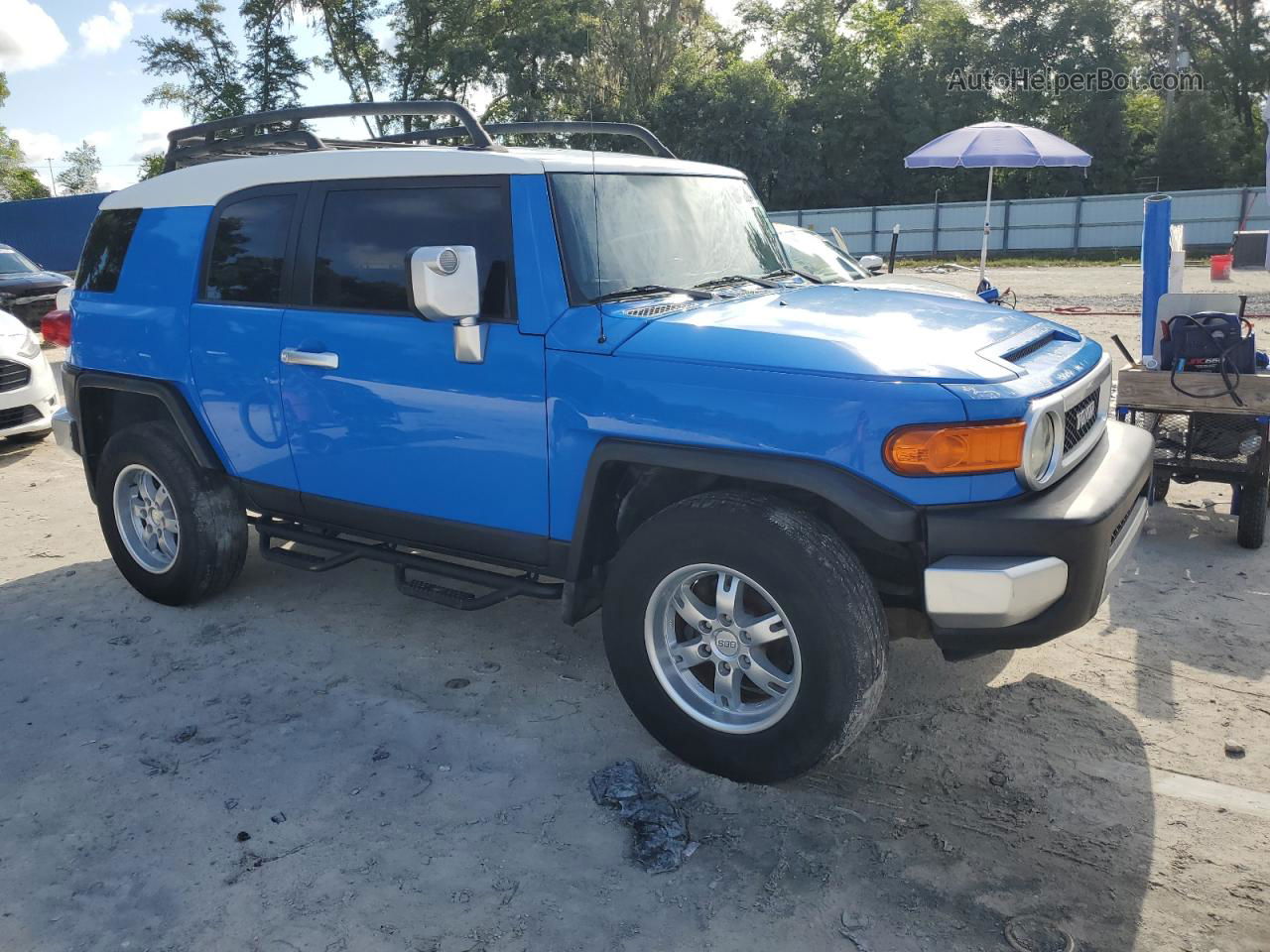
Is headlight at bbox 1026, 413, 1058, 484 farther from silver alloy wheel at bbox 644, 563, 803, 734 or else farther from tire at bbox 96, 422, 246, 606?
tire at bbox 96, 422, 246, 606

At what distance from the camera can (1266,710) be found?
3.74m

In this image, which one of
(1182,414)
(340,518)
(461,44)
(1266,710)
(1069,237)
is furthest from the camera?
(461,44)

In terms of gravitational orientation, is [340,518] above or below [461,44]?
below

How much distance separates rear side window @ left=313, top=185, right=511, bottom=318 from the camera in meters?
3.62

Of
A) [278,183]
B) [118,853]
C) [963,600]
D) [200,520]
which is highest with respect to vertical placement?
[278,183]

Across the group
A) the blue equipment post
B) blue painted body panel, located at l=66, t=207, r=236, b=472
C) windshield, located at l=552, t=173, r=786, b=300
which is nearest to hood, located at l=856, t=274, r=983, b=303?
windshield, located at l=552, t=173, r=786, b=300

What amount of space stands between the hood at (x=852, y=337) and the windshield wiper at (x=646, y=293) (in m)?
0.08

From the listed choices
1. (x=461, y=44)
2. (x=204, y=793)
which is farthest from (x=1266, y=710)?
(x=461, y=44)

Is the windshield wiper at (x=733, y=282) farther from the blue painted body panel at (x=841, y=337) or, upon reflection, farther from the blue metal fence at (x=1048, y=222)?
the blue metal fence at (x=1048, y=222)

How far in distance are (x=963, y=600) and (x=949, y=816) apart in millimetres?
769

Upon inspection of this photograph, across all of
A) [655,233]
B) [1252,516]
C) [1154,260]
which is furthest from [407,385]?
[1154,260]

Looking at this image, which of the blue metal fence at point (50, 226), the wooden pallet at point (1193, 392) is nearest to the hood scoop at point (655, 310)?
the wooden pallet at point (1193, 392)

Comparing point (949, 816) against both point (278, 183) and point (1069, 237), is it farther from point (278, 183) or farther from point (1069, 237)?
point (1069, 237)

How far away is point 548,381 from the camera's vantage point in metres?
3.44
